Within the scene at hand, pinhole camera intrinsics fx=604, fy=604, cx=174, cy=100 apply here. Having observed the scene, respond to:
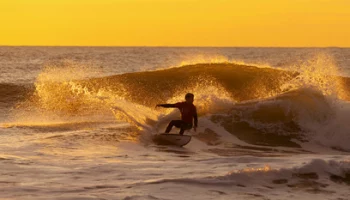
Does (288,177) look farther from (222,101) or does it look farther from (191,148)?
(222,101)

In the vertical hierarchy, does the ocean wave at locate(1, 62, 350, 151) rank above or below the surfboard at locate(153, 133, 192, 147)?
Result: above

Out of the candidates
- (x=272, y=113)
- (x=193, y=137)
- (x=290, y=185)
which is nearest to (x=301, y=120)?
(x=272, y=113)

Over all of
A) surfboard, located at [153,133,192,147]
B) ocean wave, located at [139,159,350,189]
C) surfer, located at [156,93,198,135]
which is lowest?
ocean wave, located at [139,159,350,189]

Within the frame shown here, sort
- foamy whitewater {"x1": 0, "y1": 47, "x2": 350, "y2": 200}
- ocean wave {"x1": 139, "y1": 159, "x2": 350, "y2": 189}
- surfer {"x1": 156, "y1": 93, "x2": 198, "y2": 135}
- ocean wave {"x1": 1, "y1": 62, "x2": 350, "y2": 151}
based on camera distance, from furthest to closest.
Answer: ocean wave {"x1": 1, "y1": 62, "x2": 350, "y2": 151} < surfer {"x1": 156, "y1": 93, "x2": 198, "y2": 135} < ocean wave {"x1": 139, "y1": 159, "x2": 350, "y2": 189} < foamy whitewater {"x1": 0, "y1": 47, "x2": 350, "y2": 200}

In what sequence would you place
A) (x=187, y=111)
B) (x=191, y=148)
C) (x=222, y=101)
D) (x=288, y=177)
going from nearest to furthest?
(x=288, y=177) < (x=191, y=148) < (x=187, y=111) < (x=222, y=101)

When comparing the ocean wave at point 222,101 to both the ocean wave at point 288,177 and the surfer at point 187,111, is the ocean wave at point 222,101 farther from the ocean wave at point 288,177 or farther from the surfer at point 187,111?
the ocean wave at point 288,177

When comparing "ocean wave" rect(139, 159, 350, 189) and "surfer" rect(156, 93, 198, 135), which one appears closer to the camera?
"ocean wave" rect(139, 159, 350, 189)

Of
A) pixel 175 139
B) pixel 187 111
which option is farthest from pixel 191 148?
pixel 187 111

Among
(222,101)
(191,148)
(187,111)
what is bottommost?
(191,148)

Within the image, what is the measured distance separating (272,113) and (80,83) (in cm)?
1755

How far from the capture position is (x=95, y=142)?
14.6 m

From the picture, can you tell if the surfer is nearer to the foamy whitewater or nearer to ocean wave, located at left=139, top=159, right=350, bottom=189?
the foamy whitewater

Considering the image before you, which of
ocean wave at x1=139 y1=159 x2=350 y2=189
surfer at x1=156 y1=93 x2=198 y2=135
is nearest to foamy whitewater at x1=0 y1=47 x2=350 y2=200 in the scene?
ocean wave at x1=139 y1=159 x2=350 y2=189

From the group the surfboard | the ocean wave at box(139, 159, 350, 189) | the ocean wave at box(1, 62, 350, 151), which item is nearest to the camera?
the ocean wave at box(139, 159, 350, 189)
